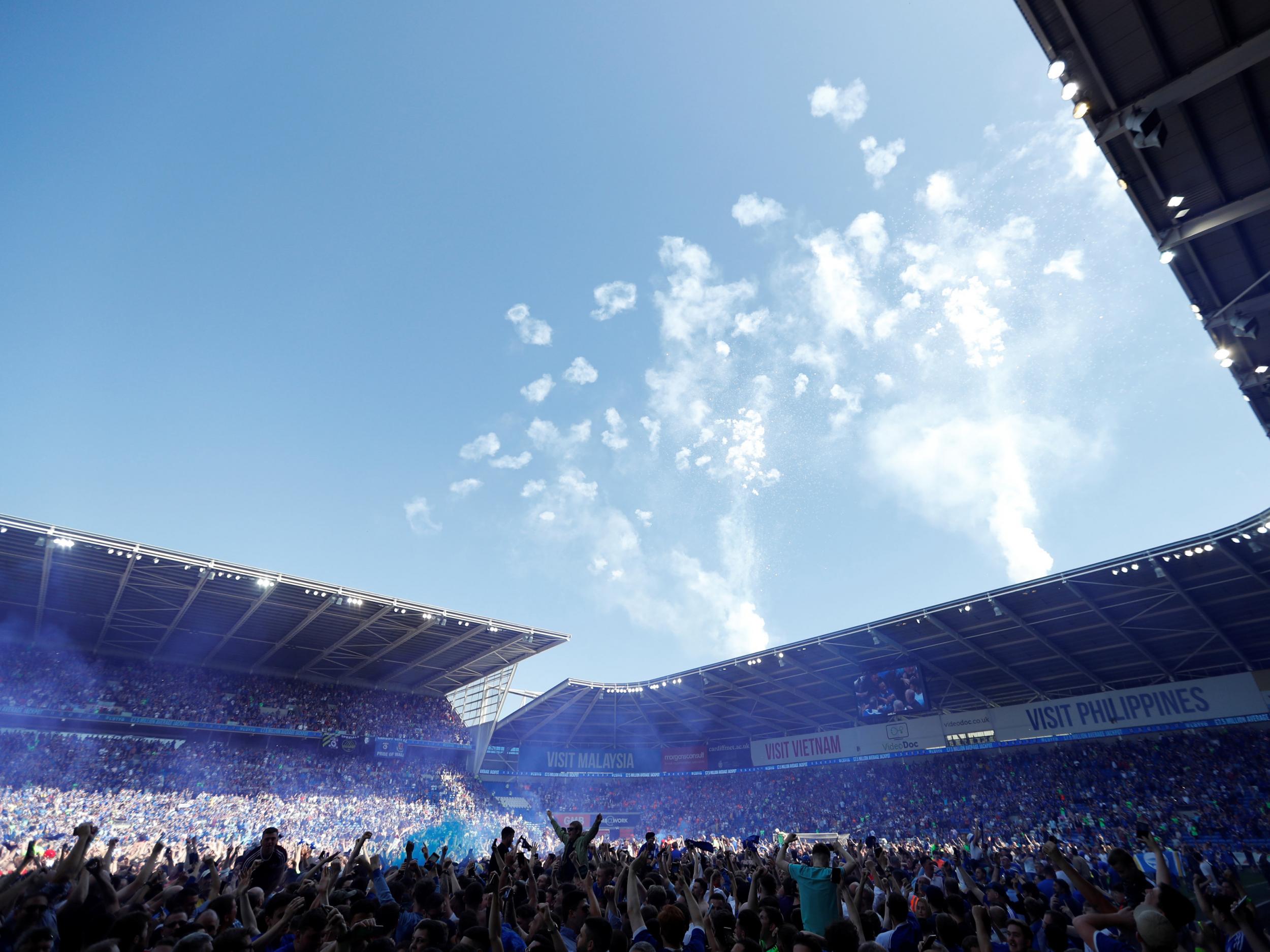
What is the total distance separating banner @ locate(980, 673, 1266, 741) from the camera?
1018 inches

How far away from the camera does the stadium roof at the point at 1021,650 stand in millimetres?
21875

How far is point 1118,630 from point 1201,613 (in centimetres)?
281

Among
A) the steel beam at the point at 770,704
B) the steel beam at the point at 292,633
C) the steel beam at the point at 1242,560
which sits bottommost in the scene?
the steel beam at the point at 770,704

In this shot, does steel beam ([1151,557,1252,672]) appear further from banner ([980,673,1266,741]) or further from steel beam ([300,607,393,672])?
steel beam ([300,607,393,672])

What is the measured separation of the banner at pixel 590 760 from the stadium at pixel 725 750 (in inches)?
11.5

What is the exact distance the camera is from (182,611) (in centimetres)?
2802

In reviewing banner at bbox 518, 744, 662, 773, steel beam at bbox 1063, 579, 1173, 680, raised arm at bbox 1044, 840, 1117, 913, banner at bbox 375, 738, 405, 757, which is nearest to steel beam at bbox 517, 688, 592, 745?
banner at bbox 518, 744, 662, 773

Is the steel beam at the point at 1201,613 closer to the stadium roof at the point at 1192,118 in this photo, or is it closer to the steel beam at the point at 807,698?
the stadium roof at the point at 1192,118

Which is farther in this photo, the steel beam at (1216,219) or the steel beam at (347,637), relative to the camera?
the steel beam at (347,637)

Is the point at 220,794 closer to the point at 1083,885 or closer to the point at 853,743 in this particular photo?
the point at 853,743

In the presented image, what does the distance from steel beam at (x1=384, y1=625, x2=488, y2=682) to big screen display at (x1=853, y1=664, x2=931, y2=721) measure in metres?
19.0

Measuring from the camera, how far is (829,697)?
3675 centimetres

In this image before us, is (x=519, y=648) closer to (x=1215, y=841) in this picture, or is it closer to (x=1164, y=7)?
(x=1215, y=841)

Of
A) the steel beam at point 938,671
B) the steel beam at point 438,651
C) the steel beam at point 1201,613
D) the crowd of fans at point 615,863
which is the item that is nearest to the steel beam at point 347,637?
the steel beam at point 438,651
